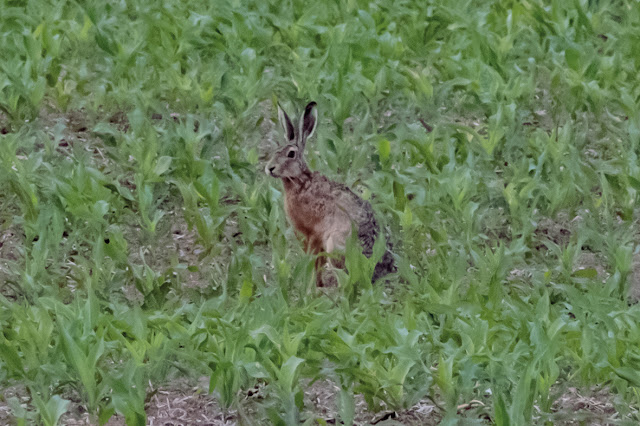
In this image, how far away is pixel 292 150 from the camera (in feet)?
17.3

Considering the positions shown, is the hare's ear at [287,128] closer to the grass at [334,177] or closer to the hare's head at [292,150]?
the hare's head at [292,150]

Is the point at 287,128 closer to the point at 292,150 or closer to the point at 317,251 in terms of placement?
the point at 292,150

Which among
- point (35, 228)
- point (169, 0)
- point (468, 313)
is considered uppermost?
point (468, 313)

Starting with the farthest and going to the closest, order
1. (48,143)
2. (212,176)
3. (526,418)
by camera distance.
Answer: (48,143), (212,176), (526,418)

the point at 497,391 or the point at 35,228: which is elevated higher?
the point at 497,391

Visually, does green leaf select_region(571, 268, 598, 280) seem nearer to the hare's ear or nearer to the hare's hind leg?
the hare's hind leg

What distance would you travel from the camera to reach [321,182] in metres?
5.25

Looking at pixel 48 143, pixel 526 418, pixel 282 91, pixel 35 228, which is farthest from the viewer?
pixel 282 91

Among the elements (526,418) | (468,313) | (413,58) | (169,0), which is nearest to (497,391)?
(526,418)

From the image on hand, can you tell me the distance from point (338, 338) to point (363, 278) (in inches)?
24.5

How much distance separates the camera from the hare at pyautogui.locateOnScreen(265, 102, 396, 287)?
5.20 m

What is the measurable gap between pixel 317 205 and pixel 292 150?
0.83 ft

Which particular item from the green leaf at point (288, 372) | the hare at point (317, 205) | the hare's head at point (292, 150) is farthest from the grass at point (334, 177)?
the hare's head at point (292, 150)

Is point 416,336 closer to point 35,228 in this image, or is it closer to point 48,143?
point 35,228
